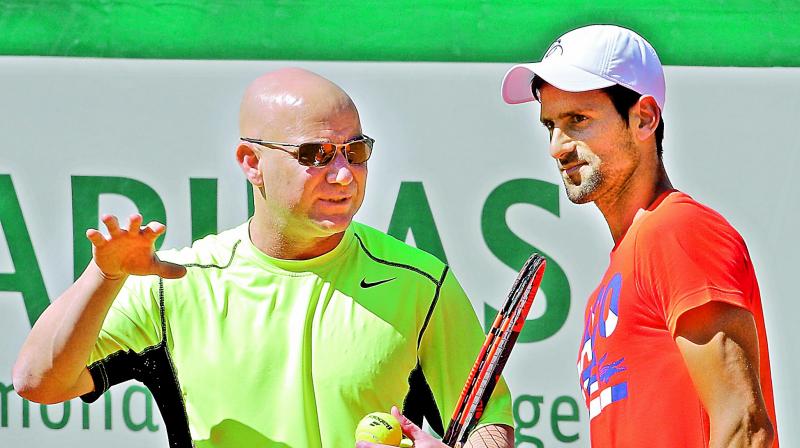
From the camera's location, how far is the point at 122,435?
12.5 ft

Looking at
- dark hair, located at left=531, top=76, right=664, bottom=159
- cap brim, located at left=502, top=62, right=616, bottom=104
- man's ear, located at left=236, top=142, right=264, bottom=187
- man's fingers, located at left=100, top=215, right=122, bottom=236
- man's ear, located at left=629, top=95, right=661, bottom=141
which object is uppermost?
cap brim, located at left=502, top=62, right=616, bottom=104

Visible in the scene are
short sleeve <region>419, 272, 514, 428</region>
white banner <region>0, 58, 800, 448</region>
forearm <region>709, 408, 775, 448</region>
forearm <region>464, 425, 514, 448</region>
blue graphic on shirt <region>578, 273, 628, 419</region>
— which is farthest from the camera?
white banner <region>0, 58, 800, 448</region>

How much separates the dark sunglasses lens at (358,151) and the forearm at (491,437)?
0.70 metres

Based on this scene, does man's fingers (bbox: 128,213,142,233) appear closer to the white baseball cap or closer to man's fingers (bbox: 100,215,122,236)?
man's fingers (bbox: 100,215,122,236)

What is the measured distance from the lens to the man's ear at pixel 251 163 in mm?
3010

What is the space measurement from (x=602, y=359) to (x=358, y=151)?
0.85 metres

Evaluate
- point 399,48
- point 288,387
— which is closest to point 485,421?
point 288,387

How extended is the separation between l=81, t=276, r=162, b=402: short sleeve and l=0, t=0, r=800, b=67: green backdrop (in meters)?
→ 1.11

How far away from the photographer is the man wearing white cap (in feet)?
7.04

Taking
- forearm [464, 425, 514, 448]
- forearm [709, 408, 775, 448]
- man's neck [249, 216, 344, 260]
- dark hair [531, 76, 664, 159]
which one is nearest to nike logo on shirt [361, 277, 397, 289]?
man's neck [249, 216, 344, 260]

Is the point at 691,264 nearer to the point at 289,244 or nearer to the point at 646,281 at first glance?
the point at 646,281

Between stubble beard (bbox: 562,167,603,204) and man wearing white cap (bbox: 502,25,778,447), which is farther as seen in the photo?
stubble beard (bbox: 562,167,603,204)

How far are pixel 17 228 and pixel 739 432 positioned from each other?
2.50 metres

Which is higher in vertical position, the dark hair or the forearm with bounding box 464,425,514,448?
the dark hair
